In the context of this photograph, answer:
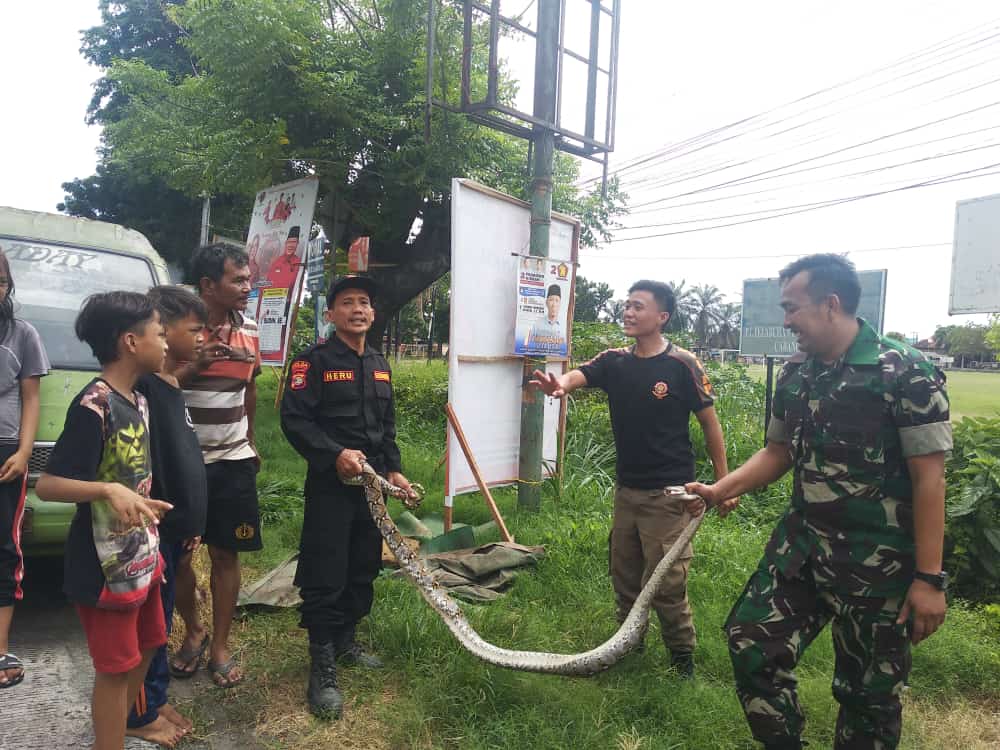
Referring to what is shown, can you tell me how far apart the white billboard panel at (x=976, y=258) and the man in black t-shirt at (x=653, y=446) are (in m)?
2.76

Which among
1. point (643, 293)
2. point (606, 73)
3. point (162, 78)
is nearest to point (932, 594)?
point (643, 293)

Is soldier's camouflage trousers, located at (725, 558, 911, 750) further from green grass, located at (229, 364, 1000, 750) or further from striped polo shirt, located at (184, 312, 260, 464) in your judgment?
striped polo shirt, located at (184, 312, 260, 464)

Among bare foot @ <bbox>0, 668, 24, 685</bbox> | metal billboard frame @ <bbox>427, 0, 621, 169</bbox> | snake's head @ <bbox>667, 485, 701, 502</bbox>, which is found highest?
metal billboard frame @ <bbox>427, 0, 621, 169</bbox>

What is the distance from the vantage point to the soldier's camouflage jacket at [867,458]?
2037 millimetres

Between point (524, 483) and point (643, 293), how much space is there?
2316mm

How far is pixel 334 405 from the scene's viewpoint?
292 cm

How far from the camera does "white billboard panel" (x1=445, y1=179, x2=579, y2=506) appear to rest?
448cm

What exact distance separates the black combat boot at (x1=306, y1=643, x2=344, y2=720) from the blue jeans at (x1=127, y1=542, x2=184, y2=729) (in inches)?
21.5

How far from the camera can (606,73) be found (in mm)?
5438

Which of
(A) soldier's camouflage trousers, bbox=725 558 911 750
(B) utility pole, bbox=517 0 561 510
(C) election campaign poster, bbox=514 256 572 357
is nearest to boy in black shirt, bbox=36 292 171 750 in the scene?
(A) soldier's camouflage trousers, bbox=725 558 911 750

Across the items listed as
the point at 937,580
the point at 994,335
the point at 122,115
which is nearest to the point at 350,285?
the point at 937,580

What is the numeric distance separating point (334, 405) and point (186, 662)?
4.43 ft

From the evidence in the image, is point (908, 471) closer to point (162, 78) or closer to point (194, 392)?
point (194, 392)

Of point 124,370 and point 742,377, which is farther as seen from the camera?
point 742,377
